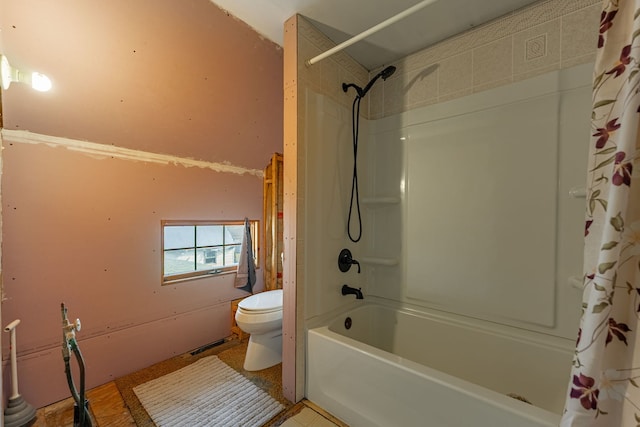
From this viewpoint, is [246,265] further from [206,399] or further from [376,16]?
[376,16]

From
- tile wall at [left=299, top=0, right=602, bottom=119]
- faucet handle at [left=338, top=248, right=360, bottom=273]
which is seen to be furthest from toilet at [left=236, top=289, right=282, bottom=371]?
tile wall at [left=299, top=0, right=602, bottom=119]

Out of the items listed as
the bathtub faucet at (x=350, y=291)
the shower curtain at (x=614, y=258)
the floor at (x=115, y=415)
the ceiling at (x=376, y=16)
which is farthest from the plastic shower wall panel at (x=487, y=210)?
the floor at (x=115, y=415)

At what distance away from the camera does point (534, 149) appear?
1.43 m

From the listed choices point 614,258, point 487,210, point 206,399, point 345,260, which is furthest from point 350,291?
point 614,258

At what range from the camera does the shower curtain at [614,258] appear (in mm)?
597

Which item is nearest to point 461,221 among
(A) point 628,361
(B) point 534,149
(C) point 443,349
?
(B) point 534,149

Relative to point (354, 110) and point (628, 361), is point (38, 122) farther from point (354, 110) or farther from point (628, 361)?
point (628, 361)

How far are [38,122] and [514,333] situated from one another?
3068 millimetres

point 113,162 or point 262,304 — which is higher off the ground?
point 113,162

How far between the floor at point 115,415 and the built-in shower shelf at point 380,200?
138 cm

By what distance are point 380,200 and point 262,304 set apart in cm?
122

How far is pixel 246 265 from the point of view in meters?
2.70

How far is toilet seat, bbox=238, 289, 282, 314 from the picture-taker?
1895 mm

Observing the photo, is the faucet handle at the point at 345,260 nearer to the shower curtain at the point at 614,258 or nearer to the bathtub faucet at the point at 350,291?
the bathtub faucet at the point at 350,291
